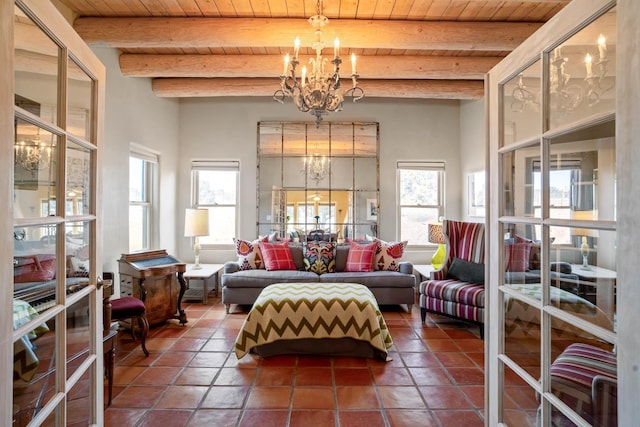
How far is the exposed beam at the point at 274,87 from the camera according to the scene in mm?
4602

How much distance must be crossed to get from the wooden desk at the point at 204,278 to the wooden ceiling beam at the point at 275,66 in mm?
2480

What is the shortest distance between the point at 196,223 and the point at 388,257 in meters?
2.72

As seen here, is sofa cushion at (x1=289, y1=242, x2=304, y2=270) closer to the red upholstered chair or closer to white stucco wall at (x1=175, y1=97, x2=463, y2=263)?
white stucco wall at (x1=175, y1=97, x2=463, y2=263)

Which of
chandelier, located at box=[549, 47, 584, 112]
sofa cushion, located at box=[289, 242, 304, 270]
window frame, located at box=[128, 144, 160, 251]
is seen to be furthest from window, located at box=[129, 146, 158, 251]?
chandelier, located at box=[549, 47, 584, 112]

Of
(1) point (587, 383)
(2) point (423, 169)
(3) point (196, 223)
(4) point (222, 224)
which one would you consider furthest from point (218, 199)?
(1) point (587, 383)

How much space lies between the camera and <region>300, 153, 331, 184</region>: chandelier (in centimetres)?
550

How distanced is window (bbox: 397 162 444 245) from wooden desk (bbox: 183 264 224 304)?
2.97 metres

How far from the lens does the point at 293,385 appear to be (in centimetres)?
257

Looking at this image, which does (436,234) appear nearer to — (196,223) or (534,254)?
(196,223)

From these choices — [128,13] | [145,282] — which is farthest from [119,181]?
[128,13]

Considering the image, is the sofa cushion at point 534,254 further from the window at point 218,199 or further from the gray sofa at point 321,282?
the window at point 218,199

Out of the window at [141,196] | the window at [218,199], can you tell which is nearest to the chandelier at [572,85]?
the window at [141,196]

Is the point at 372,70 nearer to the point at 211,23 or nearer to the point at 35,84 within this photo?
the point at 211,23

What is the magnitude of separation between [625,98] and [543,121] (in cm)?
36
